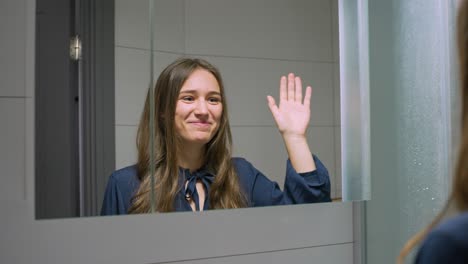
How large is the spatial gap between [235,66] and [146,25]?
0.22 m

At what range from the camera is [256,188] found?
1233 millimetres

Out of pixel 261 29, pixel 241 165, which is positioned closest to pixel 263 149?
pixel 241 165

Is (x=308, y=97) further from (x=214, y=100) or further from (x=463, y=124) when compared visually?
(x=463, y=124)

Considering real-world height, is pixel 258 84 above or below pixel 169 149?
above

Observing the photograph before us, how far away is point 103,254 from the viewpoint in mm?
1089

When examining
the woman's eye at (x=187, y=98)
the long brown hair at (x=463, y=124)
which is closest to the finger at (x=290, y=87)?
the woman's eye at (x=187, y=98)

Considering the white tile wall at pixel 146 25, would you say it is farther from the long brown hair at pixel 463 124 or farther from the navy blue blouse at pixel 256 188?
the long brown hair at pixel 463 124

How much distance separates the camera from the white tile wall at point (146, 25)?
1087 millimetres

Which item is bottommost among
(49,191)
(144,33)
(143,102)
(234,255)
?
(234,255)

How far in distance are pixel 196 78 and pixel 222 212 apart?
0.30 m

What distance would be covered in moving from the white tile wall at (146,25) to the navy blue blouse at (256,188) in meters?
0.25

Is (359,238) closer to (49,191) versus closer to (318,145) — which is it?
(318,145)

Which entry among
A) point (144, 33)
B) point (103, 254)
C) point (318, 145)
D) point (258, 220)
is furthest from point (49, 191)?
point (318, 145)

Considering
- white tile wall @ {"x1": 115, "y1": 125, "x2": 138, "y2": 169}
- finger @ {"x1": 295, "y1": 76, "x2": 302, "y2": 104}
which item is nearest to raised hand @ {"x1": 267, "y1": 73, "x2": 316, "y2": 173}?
finger @ {"x1": 295, "y1": 76, "x2": 302, "y2": 104}
